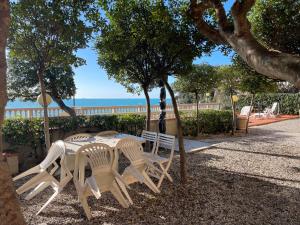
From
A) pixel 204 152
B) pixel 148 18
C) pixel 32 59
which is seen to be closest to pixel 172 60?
pixel 148 18

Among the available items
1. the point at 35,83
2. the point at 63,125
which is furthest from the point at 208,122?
the point at 35,83

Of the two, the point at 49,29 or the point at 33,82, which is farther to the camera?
the point at 33,82

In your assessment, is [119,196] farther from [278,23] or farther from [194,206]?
[278,23]

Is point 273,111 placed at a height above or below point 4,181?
above

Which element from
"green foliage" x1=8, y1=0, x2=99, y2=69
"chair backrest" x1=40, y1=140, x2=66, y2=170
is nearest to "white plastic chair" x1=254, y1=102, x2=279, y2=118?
"green foliage" x1=8, y1=0, x2=99, y2=69

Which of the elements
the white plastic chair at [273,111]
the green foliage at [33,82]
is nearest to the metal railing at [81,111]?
the green foliage at [33,82]

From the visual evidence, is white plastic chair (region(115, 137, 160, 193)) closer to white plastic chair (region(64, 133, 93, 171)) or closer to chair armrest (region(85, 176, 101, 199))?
chair armrest (region(85, 176, 101, 199))

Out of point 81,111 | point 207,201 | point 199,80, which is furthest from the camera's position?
point 81,111

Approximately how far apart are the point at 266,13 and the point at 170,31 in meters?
2.57

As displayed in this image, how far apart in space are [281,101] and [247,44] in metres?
19.1

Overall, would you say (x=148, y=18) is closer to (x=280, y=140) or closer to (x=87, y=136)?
(x=87, y=136)

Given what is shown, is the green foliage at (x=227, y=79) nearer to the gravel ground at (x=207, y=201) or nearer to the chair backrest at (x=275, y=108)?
the gravel ground at (x=207, y=201)

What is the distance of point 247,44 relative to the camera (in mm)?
2916

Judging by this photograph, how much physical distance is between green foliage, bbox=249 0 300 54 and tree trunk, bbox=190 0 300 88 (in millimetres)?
2227
